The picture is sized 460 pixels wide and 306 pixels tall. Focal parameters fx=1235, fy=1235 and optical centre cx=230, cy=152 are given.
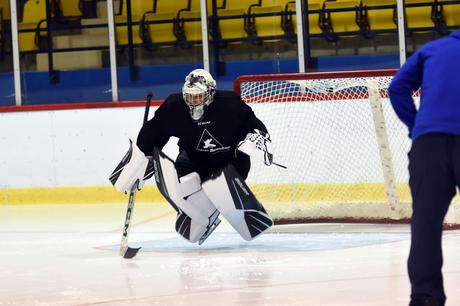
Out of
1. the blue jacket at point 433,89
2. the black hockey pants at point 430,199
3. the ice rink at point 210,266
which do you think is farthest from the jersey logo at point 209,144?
the black hockey pants at point 430,199

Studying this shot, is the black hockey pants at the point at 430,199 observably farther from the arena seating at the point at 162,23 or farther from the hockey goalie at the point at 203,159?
the arena seating at the point at 162,23

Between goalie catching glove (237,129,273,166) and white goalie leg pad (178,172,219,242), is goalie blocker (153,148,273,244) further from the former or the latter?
goalie catching glove (237,129,273,166)

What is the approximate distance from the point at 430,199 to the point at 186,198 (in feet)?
9.29

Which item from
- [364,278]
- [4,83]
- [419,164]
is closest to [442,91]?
[419,164]

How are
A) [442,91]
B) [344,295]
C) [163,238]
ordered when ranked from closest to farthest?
1. [442,91]
2. [344,295]
3. [163,238]

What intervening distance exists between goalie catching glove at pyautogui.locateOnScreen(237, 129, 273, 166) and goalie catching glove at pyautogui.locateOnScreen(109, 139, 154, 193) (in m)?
0.55

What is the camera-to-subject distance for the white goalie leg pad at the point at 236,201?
6133 mm

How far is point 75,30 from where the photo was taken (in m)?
10.2

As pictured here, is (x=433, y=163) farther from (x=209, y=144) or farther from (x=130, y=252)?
(x=130, y=252)

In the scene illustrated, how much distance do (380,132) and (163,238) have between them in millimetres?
1431

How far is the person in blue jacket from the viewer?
3559 mm

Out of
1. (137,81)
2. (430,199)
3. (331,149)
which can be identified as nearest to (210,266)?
(331,149)

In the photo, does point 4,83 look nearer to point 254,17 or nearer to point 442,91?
point 254,17

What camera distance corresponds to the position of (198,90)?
604 cm
